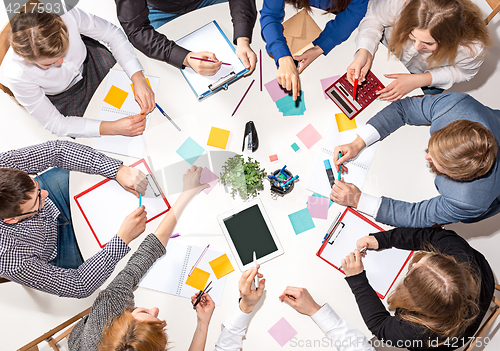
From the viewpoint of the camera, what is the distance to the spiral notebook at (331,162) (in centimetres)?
151

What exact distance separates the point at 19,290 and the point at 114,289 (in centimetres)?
136

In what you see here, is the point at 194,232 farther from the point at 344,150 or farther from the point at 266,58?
the point at 266,58

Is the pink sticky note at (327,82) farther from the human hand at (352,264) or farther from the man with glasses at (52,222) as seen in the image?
the man with glasses at (52,222)

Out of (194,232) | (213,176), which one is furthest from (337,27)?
(194,232)

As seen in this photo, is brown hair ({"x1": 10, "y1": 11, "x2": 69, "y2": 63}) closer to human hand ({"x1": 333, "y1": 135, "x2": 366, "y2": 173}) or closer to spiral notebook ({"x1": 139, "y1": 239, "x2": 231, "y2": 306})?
spiral notebook ({"x1": 139, "y1": 239, "x2": 231, "y2": 306})

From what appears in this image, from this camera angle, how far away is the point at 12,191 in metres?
1.32

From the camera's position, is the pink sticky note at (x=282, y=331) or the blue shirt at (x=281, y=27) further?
the blue shirt at (x=281, y=27)

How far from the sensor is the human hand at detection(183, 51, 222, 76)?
1.56 meters

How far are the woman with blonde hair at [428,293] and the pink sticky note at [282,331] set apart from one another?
1.08 feet

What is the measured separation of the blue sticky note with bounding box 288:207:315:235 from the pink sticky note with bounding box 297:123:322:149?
0.33 m

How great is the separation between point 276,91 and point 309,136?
284 millimetres

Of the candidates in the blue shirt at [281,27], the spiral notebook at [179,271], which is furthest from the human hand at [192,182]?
the blue shirt at [281,27]

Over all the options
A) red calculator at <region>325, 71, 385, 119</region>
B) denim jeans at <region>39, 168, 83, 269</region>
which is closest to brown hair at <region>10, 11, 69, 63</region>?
denim jeans at <region>39, 168, 83, 269</region>

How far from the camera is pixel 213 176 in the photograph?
5.06 feet
